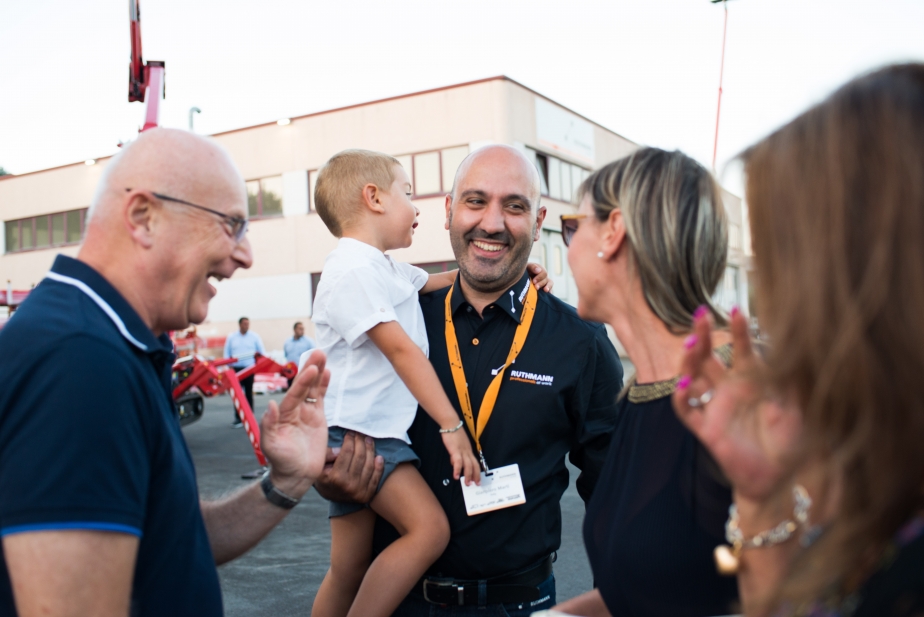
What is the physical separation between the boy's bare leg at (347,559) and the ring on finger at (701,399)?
1830 millimetres

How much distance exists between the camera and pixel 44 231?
33031 mm

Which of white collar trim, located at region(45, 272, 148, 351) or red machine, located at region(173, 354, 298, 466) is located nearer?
white collar trim, located at region(45, 272, 148, 351)

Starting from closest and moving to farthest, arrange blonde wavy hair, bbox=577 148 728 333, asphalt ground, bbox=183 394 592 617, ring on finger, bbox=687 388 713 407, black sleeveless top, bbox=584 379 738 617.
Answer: ring on finger, bbox=687 388 713 407, black sleeveless top, bbox=584 379 738 617, blonde wavy hair, bbox=577 148 728 333, asphalt ground, bbox=183 394 592 617

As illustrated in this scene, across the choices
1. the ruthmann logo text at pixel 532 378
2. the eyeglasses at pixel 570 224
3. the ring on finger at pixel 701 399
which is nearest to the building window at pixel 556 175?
the ruthmann logo text at pixel 532 378

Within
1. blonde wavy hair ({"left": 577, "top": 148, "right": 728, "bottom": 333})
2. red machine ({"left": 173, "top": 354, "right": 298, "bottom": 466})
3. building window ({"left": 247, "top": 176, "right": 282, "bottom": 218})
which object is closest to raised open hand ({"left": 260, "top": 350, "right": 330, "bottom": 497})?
blonde wavy hair ({"left": 577, "top": 148, "right": 728, "bottom": 333})

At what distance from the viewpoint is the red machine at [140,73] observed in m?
5.43

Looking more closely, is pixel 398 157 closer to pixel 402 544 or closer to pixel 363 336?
pixel 363 336

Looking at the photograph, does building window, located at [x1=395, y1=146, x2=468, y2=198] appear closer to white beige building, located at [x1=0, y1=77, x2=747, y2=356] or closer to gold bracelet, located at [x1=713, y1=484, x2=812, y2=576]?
white beige building, located at [x1=0, y1=77, x2=747, y2=356]

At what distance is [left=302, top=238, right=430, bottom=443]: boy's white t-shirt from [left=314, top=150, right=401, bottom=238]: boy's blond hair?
0.69ft

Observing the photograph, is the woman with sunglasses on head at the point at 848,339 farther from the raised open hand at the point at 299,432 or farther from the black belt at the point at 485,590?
the black belt at the point at 485,590

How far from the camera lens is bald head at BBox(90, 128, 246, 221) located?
65.6 inches

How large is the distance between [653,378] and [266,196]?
28376mm

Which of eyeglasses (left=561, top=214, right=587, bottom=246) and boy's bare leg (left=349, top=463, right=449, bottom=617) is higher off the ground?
eyeglasses (left=561, top=214, right=587, bottom=246)

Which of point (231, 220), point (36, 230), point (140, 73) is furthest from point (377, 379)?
point (36, 230)
